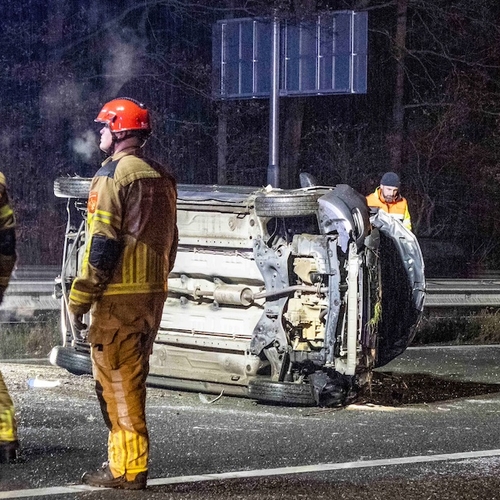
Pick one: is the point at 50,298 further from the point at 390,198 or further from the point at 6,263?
the point at 6,263

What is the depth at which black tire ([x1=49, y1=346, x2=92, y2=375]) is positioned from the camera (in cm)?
920

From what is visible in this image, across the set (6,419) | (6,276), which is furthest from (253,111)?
(6,419)

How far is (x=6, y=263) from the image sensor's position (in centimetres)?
627

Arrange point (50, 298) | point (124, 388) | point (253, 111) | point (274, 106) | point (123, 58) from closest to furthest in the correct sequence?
point (124, 388)
point (50, 298)
point (274, 106)
point (123, 58)
point (253, 111)

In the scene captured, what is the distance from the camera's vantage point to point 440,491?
237 inches

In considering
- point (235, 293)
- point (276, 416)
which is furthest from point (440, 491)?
point (235, 293)

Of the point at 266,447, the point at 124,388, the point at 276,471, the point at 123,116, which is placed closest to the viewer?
the point at 124,388

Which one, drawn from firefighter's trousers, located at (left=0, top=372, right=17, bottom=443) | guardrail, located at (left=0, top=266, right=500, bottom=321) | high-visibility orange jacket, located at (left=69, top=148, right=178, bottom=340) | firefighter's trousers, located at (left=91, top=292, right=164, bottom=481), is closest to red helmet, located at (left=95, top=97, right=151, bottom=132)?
high-visibility orange jacket, located at (left=69, top=148, right=178, bottom=340)

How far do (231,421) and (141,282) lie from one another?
7.64ft

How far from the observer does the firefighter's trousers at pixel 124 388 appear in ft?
18.8

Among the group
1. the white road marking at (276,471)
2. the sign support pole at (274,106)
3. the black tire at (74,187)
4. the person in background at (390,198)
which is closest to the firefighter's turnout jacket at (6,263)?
the white road marking at (276,471)

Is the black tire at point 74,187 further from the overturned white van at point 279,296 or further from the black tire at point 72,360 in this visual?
the black tire at point 72,360

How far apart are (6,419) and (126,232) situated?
118 cm

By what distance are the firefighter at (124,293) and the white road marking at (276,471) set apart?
0.19 meters
